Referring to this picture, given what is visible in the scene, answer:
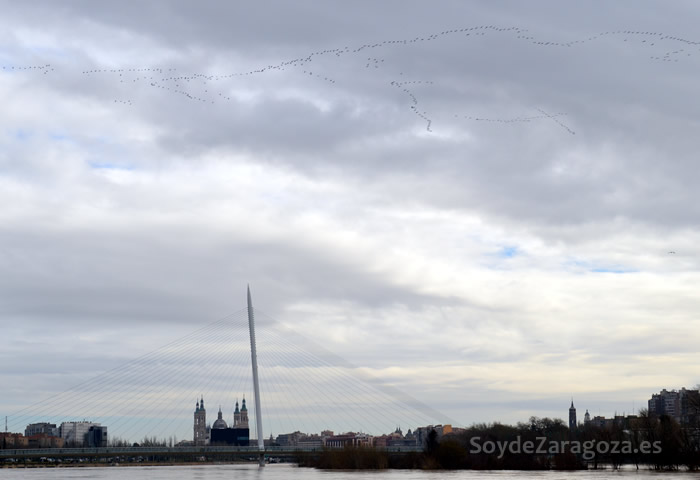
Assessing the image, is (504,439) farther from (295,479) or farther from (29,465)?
(29,465)

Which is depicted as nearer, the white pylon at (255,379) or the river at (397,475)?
the river at (397,475)

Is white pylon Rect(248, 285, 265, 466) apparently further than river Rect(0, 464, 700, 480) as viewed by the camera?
Yes

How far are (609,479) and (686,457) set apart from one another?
28476 mm

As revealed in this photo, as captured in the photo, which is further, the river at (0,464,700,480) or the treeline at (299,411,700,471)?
the treeline at (299,411,700,471)

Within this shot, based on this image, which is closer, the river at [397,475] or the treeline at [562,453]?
the river at [397,475]

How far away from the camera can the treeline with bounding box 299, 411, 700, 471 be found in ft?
344

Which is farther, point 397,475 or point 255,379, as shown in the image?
point 255,379

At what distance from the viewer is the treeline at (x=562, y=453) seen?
10500 centimetres

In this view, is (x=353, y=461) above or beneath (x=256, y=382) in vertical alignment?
beneath

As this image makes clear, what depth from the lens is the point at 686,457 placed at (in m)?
102

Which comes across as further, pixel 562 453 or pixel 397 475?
pixel 562 453

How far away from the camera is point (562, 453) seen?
117m

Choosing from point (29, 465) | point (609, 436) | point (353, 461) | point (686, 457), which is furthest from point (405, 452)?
point (29, 465)

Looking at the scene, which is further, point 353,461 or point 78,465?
point 78,465
